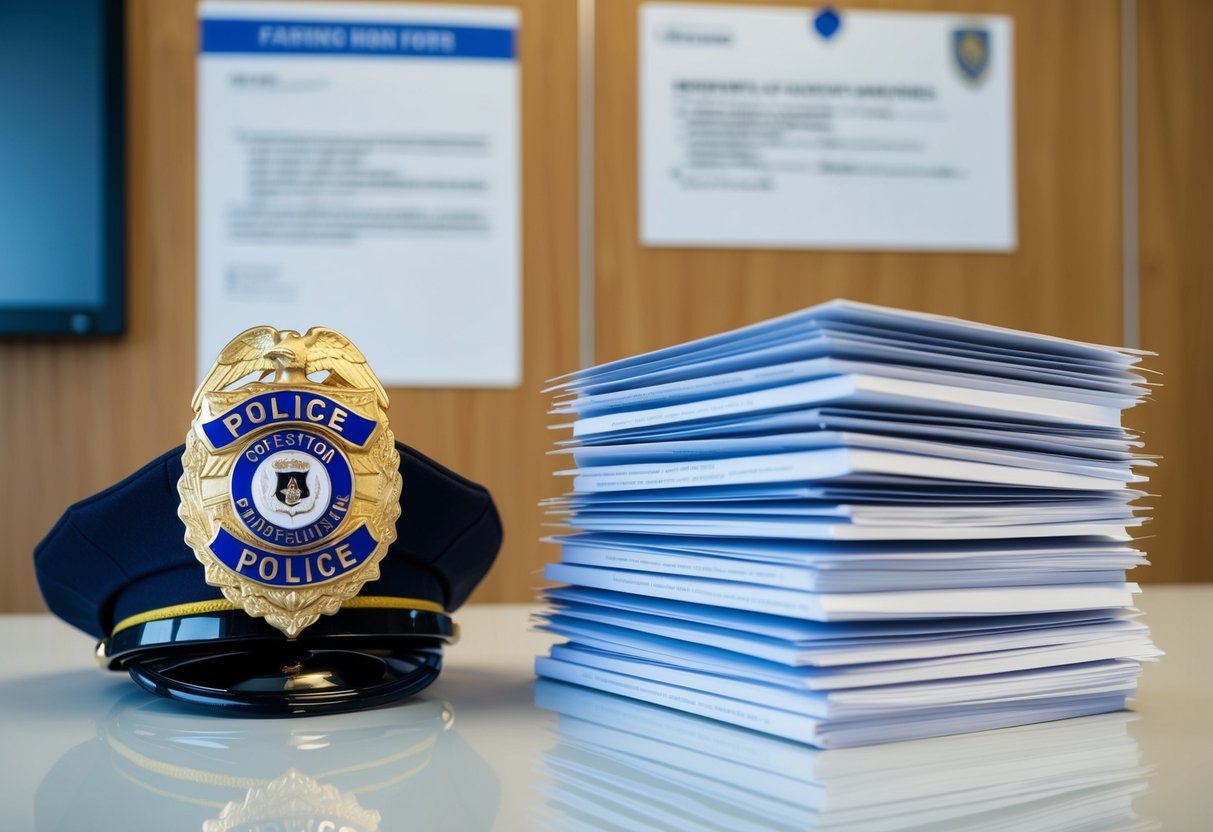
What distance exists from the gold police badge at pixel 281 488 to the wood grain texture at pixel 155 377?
4.32 ft

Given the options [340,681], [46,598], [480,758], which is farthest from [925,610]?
[46,598]

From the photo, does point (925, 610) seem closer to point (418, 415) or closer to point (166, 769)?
point (166, 769)

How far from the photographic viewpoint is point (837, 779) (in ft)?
1.58

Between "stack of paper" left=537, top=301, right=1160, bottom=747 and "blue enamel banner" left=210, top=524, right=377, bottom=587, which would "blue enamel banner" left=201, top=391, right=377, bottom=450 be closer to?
"blue enamel banner" left=210, top=524, right=377, bottom=587

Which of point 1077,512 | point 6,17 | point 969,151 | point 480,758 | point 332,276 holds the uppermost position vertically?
point 6,17

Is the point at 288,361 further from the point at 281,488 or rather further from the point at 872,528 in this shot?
the point at 872,528

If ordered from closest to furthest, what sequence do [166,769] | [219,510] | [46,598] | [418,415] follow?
[166,769]
[219,510]
[46,598]
[418,415]

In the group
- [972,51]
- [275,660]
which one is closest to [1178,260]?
[972,51]

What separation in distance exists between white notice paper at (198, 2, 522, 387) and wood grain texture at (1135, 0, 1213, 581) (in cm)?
128

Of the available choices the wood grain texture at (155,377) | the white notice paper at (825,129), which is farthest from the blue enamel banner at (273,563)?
the white notice paper at (825,129)

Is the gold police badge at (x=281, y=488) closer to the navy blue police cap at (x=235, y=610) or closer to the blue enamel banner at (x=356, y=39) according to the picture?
the navy blue police cap at (x=235, y=610)

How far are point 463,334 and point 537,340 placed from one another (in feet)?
0.45

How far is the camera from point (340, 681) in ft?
2.19

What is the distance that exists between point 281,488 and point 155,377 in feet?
4.66
